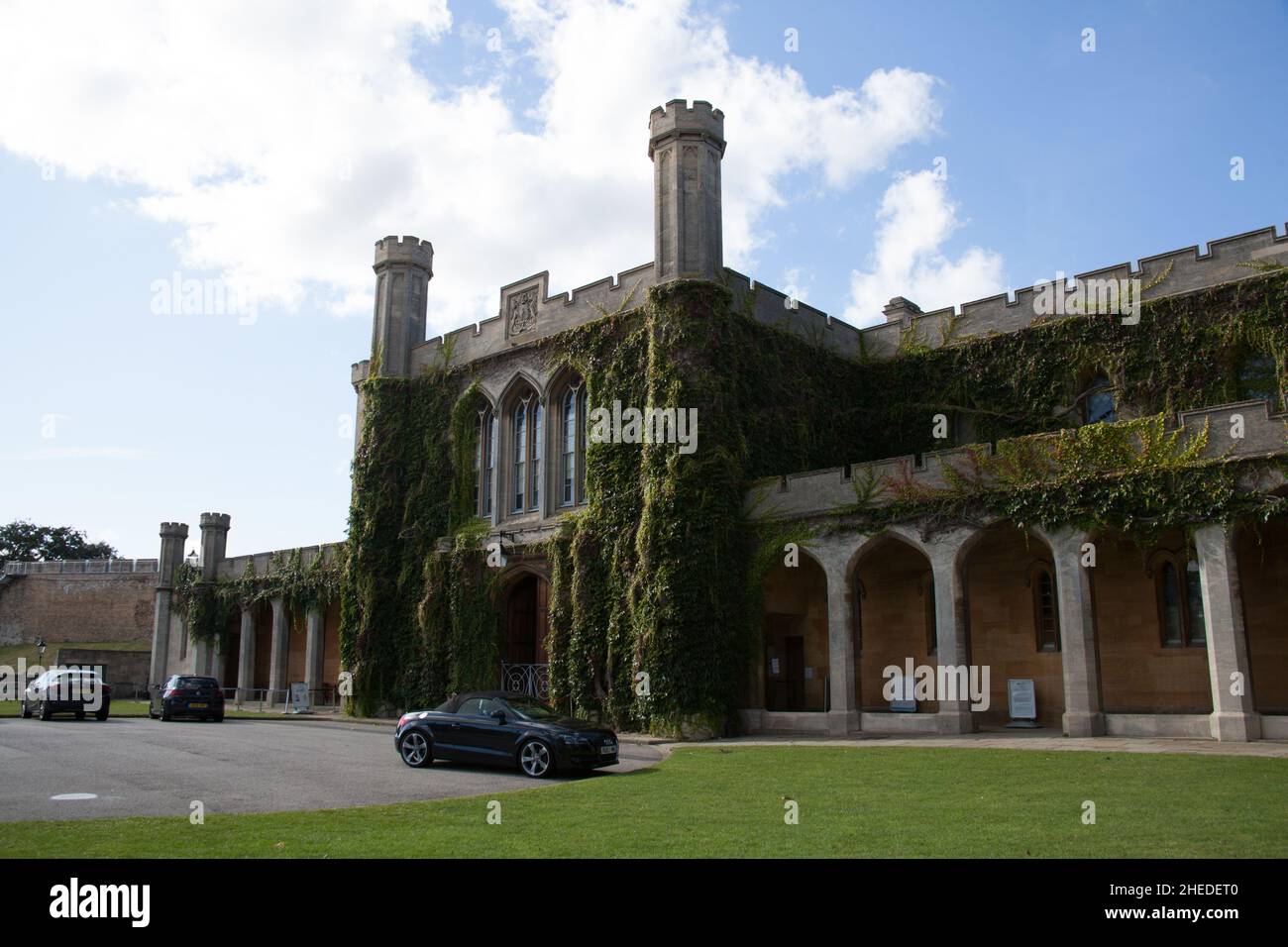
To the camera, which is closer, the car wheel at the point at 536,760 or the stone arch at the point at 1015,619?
the car wheel at the point at 536,760

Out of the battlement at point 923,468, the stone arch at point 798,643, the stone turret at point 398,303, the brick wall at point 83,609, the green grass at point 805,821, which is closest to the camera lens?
the green grass at point 805,821

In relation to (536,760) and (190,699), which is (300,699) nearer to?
(190,699)

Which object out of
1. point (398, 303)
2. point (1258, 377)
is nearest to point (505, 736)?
point (1258, 377)

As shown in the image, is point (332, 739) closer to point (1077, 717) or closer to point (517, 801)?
point (517, 801)

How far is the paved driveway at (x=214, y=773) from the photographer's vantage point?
11289 millimetres

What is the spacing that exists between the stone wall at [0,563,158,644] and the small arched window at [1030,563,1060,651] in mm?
53208

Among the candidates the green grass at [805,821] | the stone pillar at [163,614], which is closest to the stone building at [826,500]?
the green grass at [805,821]

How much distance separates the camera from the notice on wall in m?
21.7

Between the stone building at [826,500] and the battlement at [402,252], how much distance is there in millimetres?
246

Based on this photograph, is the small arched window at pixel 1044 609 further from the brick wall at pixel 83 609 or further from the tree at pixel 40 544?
the tree at pixel 40 544

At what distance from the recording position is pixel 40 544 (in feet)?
276

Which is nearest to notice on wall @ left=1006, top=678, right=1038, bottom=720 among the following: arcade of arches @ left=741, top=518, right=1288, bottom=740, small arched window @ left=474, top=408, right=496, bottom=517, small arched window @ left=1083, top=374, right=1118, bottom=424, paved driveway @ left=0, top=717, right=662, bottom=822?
arcade of arches @ left=741, top=518, right=1288, bottom=740

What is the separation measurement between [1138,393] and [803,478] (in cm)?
816

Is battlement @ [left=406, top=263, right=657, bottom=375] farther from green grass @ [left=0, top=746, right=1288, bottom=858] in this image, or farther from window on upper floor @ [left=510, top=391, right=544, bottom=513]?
green grass @ [left=0, top=746, right=1288, bottom=858]
